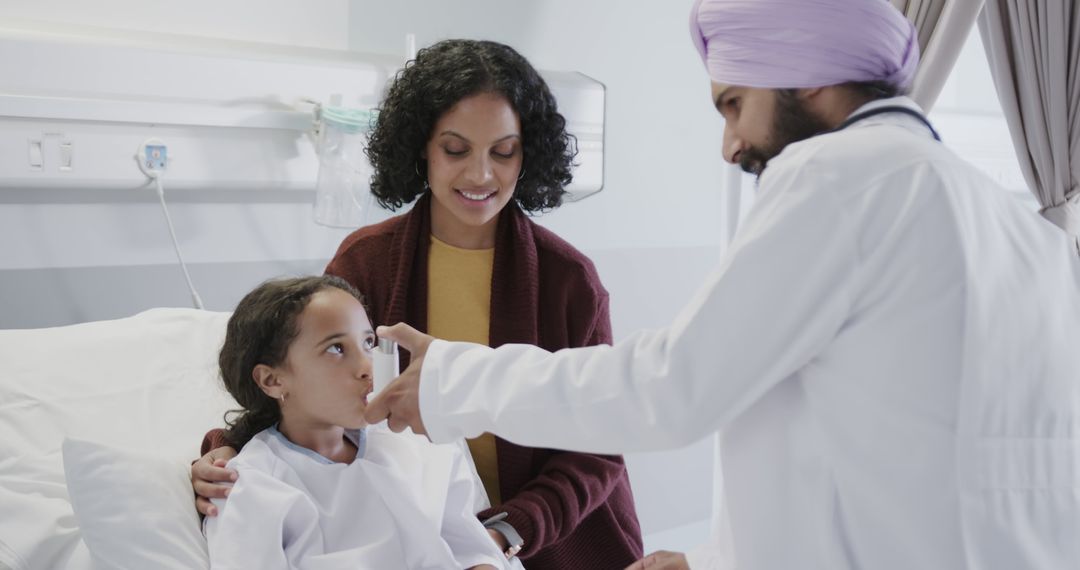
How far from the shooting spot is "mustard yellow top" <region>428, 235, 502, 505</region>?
1904 mm

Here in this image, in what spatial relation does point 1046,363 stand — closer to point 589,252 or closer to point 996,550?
point 996,550

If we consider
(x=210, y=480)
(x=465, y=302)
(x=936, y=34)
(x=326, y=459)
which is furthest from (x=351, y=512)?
(x=936, y=34)

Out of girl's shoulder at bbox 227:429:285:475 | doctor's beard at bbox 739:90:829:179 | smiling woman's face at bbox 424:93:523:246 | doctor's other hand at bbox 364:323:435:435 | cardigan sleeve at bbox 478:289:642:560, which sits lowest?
cardigan sleeve at bbox 478:289:642:560

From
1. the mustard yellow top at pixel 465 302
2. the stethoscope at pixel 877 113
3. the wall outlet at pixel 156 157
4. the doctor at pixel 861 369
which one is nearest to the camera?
the doctor at pixel 861 369

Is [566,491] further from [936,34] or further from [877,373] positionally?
[936,34]

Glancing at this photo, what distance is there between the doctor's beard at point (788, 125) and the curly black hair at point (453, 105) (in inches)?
24.0

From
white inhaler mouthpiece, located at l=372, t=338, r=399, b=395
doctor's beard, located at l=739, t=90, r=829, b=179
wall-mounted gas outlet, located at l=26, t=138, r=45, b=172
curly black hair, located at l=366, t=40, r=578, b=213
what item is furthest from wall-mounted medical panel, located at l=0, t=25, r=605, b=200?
doctor's beard, located at l=739, t=90, r=829, b=179

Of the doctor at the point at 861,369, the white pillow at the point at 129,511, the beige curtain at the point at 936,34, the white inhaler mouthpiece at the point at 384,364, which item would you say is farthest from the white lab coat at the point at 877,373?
the beige curtain at the point at 936,34

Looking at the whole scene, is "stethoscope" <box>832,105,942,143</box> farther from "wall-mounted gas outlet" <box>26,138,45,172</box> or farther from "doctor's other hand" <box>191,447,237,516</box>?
"wall-mounted gas outlet" <box>26,138,45,172</box>

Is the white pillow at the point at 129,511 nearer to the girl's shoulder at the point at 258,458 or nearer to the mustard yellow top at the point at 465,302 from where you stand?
the girl's shoulder at the point at 258,458

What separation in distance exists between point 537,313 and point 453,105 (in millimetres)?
422

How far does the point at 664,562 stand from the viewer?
1.54 meters

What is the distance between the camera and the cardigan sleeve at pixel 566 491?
1.74 metres

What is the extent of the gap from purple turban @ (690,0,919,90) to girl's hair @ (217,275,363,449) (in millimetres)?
787
